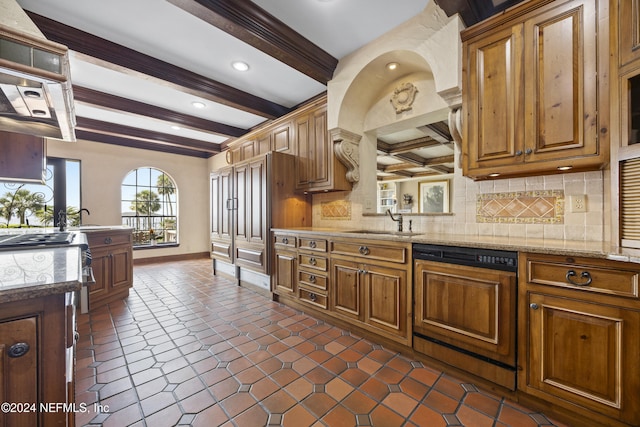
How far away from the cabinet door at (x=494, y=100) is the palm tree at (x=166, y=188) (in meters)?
6.22

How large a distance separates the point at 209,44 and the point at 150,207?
4.60 metres

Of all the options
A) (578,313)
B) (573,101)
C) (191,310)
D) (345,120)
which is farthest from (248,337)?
(573,101)

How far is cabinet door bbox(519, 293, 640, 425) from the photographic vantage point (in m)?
1.15

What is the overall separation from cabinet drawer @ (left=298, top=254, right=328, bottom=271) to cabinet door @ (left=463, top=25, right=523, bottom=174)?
5.00 ft

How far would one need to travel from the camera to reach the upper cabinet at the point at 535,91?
4.66ft

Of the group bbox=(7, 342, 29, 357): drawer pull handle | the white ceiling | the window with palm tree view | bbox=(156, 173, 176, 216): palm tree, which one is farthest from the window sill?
bbox=(7, 342, 29, 357): drawer pull handle

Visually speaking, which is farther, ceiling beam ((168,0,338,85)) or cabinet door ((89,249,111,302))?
cabinet door ((89,249,111,302))

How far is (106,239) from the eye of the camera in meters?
2.92

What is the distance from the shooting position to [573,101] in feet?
4.79

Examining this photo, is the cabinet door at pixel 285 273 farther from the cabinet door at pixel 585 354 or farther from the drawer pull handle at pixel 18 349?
the drawer pull handle at pixel 18 349

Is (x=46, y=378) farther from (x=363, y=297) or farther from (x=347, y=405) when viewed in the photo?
(x=363, y=297)

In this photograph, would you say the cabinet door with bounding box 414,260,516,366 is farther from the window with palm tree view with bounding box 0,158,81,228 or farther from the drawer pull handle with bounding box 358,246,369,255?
the window with palm tree view with bounding box 0,158,81,228

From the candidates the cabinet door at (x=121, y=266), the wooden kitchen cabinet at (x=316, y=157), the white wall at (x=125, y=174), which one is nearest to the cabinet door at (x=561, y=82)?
the wooden kitchen cabinet at (x=316, y=157)

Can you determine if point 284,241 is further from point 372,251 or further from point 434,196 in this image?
point 434,196
